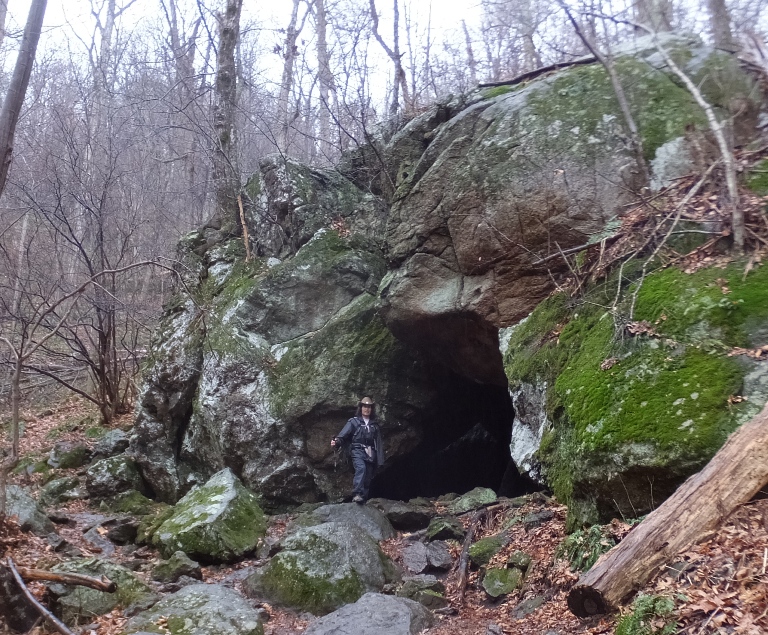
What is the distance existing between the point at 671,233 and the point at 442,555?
13.9 ft

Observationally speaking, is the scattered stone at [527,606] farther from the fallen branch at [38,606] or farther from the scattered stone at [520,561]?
the fallen branch at [38,606]

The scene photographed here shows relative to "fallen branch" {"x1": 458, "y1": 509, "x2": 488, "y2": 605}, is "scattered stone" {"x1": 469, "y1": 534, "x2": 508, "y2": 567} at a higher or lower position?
higher

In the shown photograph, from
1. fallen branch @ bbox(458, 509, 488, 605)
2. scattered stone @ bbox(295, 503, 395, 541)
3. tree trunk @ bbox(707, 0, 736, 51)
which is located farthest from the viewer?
tree trunk @ bbox(707, 0, 736, 51)

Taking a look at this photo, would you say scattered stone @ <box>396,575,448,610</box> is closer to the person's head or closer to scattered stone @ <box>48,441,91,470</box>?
the person's head

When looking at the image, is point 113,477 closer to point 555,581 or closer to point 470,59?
point 555,581

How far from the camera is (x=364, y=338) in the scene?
9797 mm

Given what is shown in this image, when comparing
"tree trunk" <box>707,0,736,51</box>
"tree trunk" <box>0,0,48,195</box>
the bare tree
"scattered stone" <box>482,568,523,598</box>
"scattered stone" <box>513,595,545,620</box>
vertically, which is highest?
the bare tree

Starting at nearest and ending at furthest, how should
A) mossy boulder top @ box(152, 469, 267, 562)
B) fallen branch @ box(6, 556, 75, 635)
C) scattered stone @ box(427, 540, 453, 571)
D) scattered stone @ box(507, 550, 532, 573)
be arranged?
1. fallen branch @ box(6, 556, 75, 635)
2. scattered stone @ box(507, 550, 532, 573)
3. scattered stone @ box(427, 540, 453, 571)
4. mossy boulder top @ box(152, 469, 267, 562)

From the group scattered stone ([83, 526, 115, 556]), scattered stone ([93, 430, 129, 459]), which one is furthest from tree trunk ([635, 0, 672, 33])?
scattered stone ([93, 430, 129, 459])

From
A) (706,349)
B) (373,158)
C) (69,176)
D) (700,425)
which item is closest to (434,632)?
(700,425)

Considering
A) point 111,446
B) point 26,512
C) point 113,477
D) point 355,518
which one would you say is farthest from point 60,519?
point 355,518

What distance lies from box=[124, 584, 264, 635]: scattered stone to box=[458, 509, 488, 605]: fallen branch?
194 centimetres

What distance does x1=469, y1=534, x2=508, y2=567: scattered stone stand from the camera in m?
6.00

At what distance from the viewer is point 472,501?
795 cm
